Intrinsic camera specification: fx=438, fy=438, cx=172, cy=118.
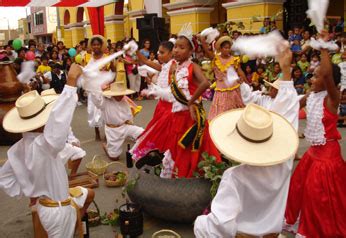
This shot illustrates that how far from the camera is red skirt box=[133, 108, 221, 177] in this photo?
4.53m

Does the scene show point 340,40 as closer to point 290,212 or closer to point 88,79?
point 290,212

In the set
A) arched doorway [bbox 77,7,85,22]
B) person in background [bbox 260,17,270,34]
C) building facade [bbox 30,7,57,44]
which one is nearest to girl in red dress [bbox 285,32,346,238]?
person in background [bbox 260,17,270,34]

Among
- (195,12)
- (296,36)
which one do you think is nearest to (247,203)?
(296,36)

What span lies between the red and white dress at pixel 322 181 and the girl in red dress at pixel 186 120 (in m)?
1.12

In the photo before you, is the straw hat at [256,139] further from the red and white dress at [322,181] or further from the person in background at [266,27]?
the person in background at [266,27]

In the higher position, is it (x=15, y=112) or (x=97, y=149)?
(x=15, y=112)

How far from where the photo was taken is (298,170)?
12.3 feet

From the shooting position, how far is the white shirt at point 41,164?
2996mm

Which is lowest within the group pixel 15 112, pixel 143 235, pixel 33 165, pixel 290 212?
pixel 143 235

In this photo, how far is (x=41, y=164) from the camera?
3.21 metres

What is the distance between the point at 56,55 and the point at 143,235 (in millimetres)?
10371

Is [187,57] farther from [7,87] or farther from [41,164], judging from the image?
[7,87]

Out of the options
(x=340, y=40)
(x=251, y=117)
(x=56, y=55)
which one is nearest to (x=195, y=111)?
(x=251, y=117)

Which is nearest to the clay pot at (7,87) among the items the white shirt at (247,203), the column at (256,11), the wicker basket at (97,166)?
the wicker basket at (97,166)
